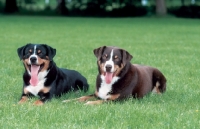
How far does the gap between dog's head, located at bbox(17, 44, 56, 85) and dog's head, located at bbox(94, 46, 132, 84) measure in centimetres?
82

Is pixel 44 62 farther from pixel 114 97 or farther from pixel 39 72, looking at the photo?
pixel 114 97

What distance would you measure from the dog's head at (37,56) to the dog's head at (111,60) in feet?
2.69

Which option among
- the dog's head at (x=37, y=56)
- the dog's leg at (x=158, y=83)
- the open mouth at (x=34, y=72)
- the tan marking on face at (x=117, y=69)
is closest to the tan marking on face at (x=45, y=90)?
the open mouth at (x=34, y=72)

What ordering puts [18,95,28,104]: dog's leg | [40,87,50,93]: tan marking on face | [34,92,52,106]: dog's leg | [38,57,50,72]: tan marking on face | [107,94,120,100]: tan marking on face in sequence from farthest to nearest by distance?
1. [40,87,50,93]: tan marking on face
2. [38,57,50,72]: tan marking on face
3. [107,94,120,100]: tan marking on face
4. [18,95,28,104]: dog's leg
5. [34,92,52,106]: dog's leg

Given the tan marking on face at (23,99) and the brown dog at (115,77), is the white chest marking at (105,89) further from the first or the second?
the tan marking on face at (23,99)

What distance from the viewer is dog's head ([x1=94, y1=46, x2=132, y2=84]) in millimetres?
9695

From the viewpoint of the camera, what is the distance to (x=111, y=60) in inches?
383

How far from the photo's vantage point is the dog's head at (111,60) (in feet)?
31.8

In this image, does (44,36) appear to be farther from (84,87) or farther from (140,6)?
(140,6)

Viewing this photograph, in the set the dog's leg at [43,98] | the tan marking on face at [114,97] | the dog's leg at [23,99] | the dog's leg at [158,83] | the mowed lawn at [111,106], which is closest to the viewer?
the mowed lawn at [111,106]

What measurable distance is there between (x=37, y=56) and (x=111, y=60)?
1.21 metres

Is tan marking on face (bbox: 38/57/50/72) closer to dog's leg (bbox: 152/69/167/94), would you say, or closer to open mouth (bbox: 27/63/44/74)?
open mouth (bbox: 27/63/44/74)

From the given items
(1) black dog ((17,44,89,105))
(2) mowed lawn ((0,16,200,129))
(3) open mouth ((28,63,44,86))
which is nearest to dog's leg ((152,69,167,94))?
(2) mowed lawn ((0,16,200,129))

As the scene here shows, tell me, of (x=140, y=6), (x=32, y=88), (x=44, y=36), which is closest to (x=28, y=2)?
(x=140, y=6)
